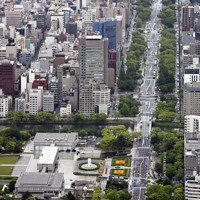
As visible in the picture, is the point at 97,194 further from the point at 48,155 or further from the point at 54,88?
the point at 54,88

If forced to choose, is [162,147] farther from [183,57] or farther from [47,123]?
[183,57]

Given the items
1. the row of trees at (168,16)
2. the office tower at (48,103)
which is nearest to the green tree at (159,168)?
the office tower at (48,103)

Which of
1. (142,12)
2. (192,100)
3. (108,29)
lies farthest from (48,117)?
(142,12)

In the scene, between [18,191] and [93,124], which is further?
[93,124]

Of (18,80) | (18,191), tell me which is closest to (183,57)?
(18,80)

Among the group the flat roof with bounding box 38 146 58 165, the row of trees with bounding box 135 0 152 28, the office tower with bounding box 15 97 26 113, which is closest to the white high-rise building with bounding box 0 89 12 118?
the office tower with bounding box 15 97 26 113

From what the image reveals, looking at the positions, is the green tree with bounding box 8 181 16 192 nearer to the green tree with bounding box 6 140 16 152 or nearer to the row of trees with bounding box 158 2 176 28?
the green tree with bounding box 6 140 16 152
